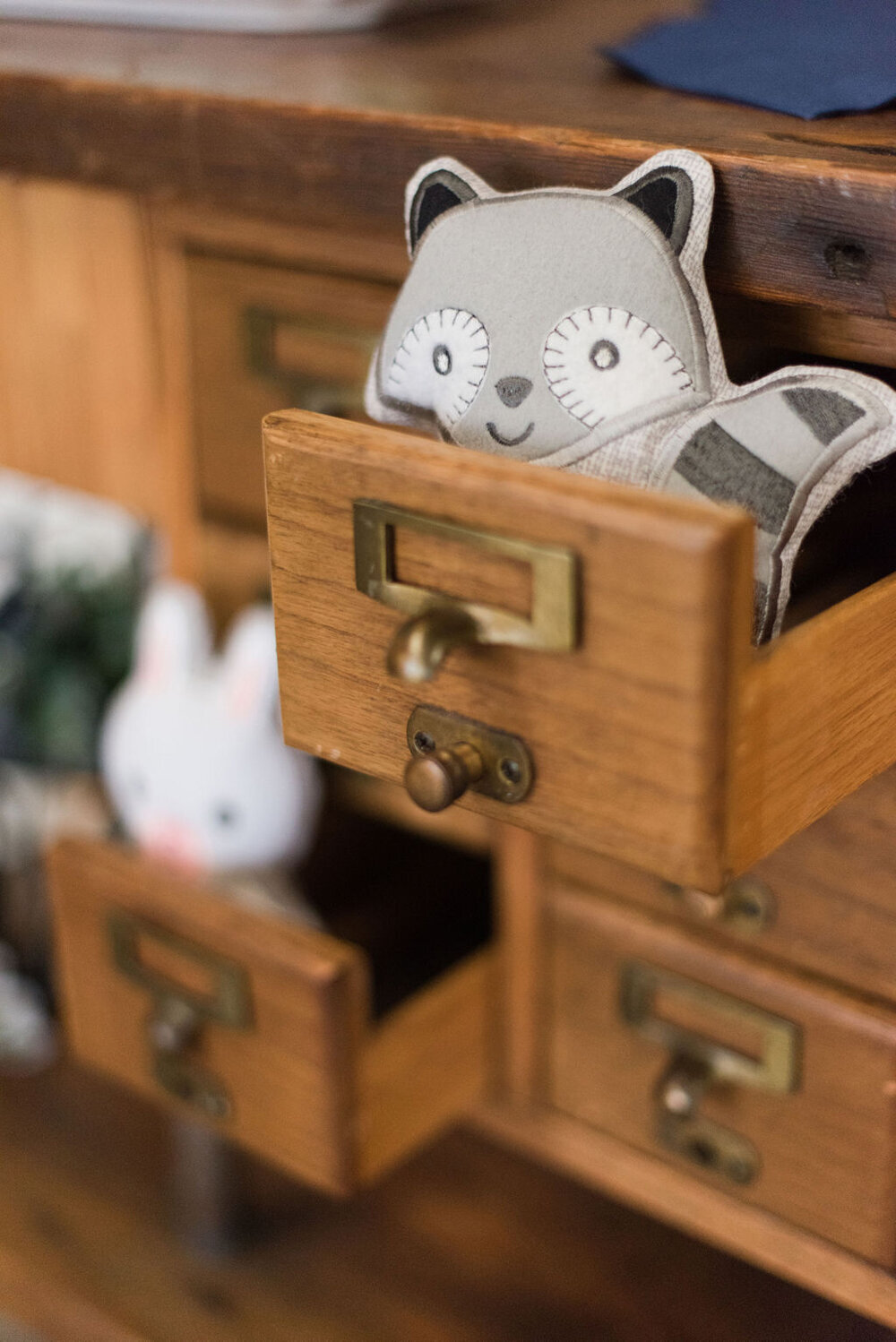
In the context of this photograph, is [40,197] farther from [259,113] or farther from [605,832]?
[605,832]

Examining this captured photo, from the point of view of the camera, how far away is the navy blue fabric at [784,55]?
649 millimetres

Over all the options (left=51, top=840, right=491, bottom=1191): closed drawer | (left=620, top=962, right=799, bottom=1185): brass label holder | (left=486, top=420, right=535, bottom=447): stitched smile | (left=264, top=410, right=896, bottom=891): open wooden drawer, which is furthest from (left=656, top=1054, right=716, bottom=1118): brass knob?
(left=486, top=420, right=535, bottom=447): stitched smile

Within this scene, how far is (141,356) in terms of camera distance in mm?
929

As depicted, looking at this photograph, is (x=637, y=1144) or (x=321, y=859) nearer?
(x=637, y=1144)

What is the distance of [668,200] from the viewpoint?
1.84 feet

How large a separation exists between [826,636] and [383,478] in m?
0.16

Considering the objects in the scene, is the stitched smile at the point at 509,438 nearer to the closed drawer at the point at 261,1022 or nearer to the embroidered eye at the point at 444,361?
the embroidered eye at the point at 444,361

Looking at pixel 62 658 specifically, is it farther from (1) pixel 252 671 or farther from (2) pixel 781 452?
(2) pixel 781 452

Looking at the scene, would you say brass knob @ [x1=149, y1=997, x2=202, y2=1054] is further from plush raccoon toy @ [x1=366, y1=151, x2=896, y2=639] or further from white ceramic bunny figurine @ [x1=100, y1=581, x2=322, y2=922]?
plush raccoon toy @ [x1=366, y1=151, x2=896, y2=639]

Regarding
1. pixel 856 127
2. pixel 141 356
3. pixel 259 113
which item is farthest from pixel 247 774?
pixel 856 127

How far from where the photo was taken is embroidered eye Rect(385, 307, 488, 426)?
578mm

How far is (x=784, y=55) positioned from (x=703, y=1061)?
1.68 feet

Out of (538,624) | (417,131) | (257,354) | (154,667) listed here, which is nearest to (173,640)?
(154,667)

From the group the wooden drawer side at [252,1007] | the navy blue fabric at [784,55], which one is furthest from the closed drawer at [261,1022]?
the navy blue fabric at [784,55]
